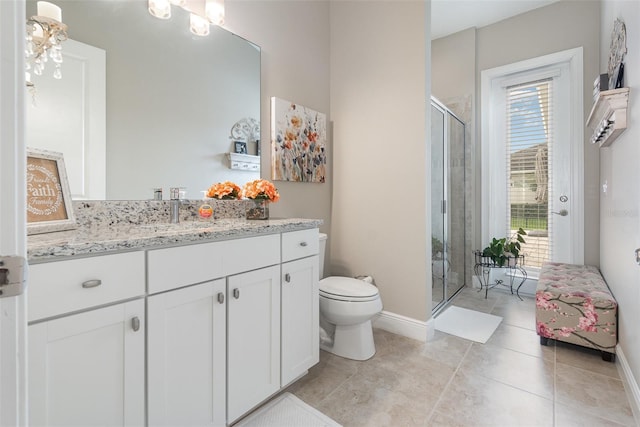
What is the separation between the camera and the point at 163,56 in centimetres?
159

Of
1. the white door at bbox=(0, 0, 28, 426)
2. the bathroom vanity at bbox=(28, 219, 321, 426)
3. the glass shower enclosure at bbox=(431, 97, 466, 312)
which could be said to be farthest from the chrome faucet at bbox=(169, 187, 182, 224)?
the glass shower enclosure at bbox=(431, 97, 466, 312)

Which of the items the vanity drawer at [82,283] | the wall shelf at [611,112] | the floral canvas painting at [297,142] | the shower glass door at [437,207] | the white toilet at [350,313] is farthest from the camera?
the shower glass door at [437,207]

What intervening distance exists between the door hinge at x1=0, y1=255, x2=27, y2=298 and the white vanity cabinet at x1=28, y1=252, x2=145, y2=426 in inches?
15.6

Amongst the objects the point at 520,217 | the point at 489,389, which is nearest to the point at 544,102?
the point at 520,217

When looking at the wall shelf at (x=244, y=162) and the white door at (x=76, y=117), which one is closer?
the white door at (x=76, y=117)

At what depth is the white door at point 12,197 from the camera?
45 centimetres

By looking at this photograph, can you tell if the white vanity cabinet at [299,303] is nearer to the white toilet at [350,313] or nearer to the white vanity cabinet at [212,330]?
the white vanity cabinet at [212,330]

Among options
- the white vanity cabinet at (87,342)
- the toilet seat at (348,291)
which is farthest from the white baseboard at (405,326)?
the white vanity cabinet at (87,342)

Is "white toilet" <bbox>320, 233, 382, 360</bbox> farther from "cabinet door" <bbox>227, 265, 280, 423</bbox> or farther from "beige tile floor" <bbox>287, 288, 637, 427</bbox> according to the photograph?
"cabinet door" <bbox>227, 265, 280, 423</bbox>

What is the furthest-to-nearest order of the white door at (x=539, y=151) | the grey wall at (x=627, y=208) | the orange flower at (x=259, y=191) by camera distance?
the white door at (x=539, y=151) → the orange flower at (x=259, y=191) → the grey wall at (x=627, y=208)

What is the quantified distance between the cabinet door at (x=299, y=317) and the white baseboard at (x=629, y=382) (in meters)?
1.58

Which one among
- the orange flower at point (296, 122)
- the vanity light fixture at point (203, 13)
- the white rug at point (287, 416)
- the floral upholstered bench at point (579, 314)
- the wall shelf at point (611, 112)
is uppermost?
the vanity light fixture at point (203, 13)

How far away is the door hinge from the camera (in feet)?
1.48

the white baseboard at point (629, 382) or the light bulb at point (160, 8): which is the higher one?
the light bulb at point (160, 8)
